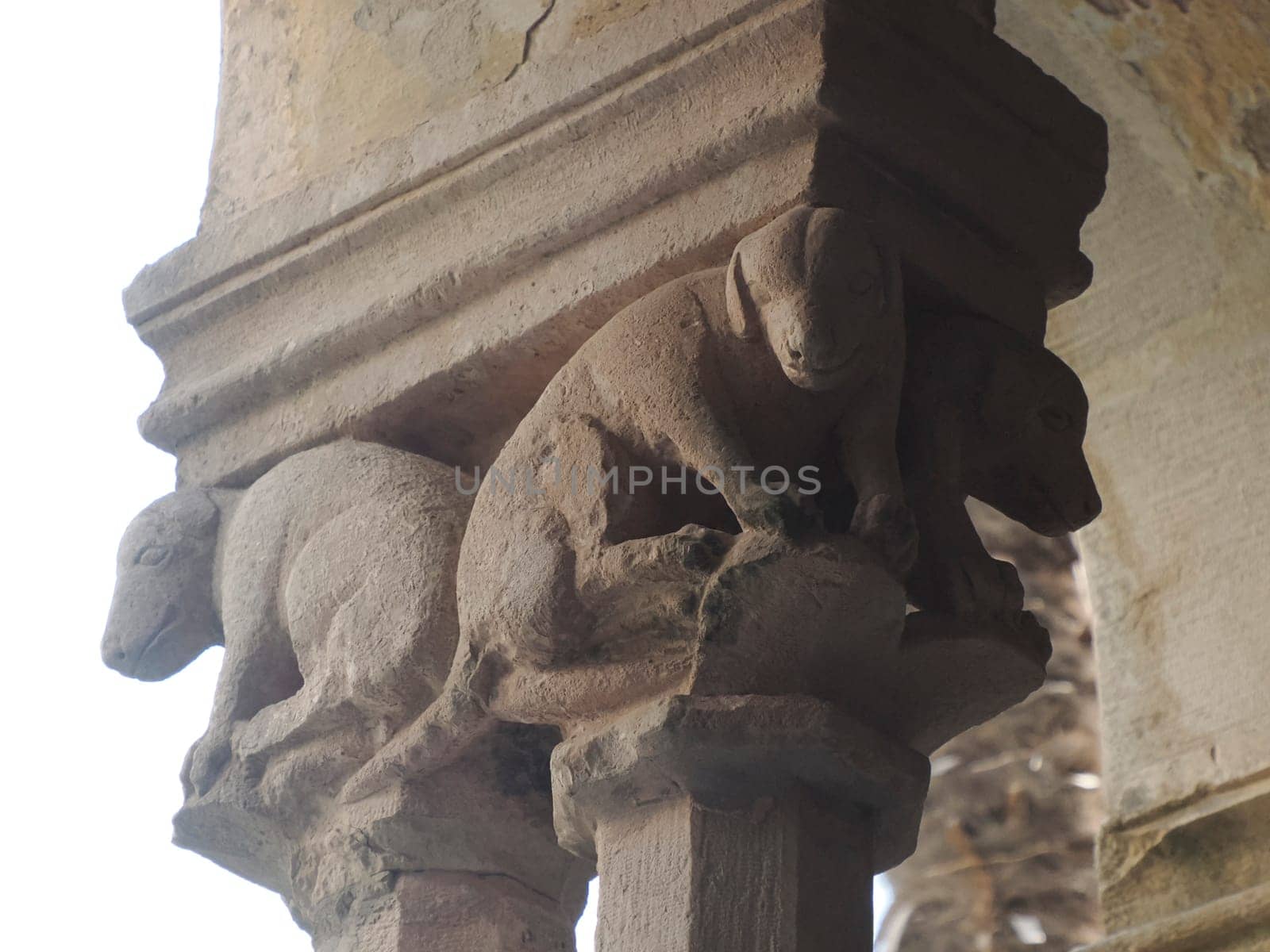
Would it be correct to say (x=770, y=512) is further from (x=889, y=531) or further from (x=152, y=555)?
(x=152, y=555)

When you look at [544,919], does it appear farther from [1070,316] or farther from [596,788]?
[1070,316]

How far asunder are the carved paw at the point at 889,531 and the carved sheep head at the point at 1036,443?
0.90 ft

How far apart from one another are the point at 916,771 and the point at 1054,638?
6.29 feet

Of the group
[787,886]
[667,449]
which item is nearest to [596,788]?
[787,886]

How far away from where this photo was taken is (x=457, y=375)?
231 cm

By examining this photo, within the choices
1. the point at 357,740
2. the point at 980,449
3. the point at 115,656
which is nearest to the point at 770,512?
the point at 980,449

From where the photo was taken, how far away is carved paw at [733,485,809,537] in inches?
71.9

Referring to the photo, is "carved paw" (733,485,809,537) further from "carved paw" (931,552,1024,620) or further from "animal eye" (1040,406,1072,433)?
"animal eye" (1040,406,1072,433)

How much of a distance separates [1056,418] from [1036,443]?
3 centimetres

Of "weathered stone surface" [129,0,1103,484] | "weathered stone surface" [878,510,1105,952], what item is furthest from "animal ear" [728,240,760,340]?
"weathered stone surface" [878,510,1105,952]

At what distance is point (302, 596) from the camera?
2252mm

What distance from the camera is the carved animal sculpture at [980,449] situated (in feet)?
6.64

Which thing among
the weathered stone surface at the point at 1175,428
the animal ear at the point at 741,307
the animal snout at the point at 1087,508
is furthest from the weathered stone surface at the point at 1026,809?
the animal ear at the point at 741,307

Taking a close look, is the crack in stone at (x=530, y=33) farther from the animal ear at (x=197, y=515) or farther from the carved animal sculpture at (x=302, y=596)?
the animal ear at (x=197, y=515)
